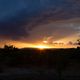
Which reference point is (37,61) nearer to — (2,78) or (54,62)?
(54,62)

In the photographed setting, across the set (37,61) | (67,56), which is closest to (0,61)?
(37,61)

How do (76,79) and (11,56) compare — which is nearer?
(76,79)

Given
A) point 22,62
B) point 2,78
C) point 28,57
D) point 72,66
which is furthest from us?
point 28,57

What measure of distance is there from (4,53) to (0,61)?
27.3 ft

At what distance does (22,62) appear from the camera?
2621 inches

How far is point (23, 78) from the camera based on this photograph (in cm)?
4294

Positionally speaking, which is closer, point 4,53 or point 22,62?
point 22,62

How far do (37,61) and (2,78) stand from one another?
25842 millimetres

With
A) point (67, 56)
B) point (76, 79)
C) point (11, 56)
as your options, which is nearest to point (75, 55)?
point (67, 56)

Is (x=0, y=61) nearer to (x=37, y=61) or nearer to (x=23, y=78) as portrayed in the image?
(x=37, y=61)

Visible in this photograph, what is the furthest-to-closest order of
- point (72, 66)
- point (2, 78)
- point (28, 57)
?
1. point (28, 57)
2. point (72, 66)
3. point (2, 78)

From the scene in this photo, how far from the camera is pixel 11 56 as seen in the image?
69.9 m

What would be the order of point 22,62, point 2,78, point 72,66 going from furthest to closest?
point 22,62 < point 72,66 < point 2,78

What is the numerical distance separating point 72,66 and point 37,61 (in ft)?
26.5
